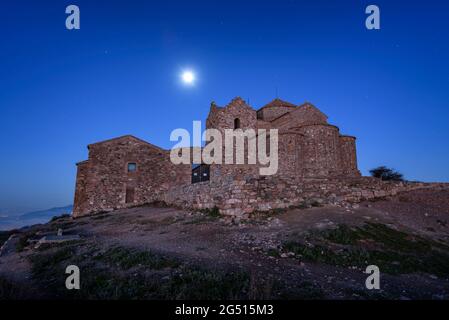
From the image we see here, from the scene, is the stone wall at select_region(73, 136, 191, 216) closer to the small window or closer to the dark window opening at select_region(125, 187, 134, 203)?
the dark window opening at select_region(125, 187, 134, 203)

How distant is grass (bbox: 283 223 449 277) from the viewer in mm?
6723

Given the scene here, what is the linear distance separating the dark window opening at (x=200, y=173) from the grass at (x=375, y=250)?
18.7 metres

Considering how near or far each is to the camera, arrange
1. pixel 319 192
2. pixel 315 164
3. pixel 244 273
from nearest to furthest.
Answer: pixel 244 273 → pixel 319 192 → pixel 315 164

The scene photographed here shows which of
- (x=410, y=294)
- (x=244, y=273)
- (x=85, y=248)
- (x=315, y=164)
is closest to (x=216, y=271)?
(x=244, y=273)

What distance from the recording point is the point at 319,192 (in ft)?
43.3

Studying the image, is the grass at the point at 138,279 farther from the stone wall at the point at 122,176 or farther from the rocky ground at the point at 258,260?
the stone wall at the point at 122,176

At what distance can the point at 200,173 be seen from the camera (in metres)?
27.7

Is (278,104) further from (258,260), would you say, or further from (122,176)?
(258,260)

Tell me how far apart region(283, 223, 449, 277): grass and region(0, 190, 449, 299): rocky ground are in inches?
1.3

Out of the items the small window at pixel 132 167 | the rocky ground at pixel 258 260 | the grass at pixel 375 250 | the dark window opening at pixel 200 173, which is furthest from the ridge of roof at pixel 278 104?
the grass at pixel 375 250

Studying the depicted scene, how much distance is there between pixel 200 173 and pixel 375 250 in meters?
21.4

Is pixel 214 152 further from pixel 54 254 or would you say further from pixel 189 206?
pixel 54 254

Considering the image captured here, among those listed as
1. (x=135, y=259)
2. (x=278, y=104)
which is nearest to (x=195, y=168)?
(x=278, y=104)
